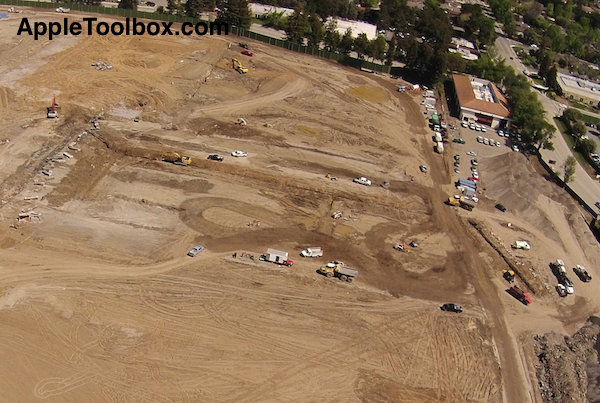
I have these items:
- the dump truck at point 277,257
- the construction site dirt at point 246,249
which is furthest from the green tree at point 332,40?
the dump truck at point 277,257

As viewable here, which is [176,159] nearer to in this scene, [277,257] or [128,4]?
[277,257]

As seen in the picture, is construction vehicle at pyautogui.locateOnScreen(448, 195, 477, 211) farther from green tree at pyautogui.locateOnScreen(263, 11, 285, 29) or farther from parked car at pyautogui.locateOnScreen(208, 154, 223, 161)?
green tree at pyautogui.locateOnScreen(263, 11, 285, 29)

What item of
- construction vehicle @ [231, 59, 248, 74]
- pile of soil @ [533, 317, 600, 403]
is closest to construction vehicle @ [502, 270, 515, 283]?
pile of soil @ [533, 317, 600, 403]

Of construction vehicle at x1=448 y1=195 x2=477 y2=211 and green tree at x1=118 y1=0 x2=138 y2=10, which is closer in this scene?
construction vehicle at x1=448 y1=195 x2=477 y2=211

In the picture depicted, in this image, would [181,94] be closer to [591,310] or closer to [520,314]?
[520,314]

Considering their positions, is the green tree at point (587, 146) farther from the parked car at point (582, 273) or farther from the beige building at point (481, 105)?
the parked car at point (582, 273)
